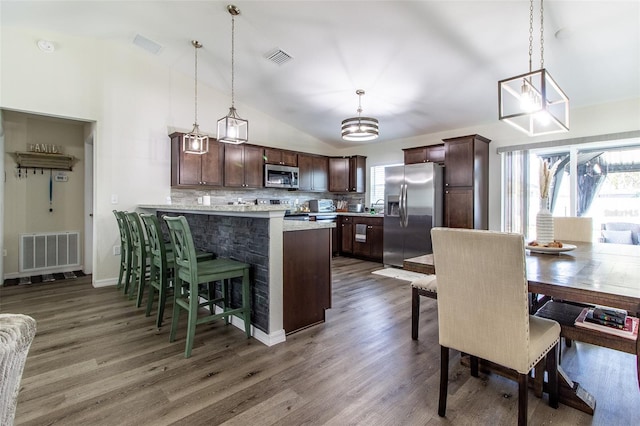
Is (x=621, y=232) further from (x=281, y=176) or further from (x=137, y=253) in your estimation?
(x=137, y=253)

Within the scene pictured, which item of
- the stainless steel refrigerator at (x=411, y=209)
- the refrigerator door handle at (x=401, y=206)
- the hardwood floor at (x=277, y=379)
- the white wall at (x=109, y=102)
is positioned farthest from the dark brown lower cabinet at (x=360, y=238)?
the white wall at (x=109, y=102)

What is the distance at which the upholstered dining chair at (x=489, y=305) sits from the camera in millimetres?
1370

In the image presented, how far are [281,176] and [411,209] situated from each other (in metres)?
2.49

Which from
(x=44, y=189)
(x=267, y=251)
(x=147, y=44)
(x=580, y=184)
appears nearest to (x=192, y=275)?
(x=267, y=251)

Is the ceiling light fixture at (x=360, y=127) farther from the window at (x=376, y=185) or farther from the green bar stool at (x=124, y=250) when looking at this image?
the window at (x=376, y=185)

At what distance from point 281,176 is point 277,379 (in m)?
4.40

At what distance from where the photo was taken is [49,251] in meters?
4.91

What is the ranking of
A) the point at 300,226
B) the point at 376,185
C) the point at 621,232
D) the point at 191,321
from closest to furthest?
the point at 191,321 < the point at 300,226 < the point at 621,232 < the point at 376,185

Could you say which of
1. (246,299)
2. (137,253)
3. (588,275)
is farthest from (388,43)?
(137,253)

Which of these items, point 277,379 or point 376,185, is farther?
point 376,185

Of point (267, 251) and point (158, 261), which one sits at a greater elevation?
point (267, 251)

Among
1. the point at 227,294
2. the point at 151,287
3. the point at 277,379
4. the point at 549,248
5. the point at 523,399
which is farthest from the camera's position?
the point at 151,287

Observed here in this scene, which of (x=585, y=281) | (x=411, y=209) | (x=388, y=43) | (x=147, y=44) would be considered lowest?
(x=585, y=281)

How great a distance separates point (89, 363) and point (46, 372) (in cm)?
23
